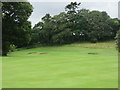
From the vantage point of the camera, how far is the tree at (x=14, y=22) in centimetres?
3073

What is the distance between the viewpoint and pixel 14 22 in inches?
1249

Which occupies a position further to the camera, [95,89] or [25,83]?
[25,83]

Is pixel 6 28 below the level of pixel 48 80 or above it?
above

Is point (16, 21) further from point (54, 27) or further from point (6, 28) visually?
point (54, 27)

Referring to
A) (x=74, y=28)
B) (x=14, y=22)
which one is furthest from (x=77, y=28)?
(x=14, y=22)

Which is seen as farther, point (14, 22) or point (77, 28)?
point (77, 28)

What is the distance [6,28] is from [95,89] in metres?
26.8

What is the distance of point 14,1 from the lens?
3033 cm

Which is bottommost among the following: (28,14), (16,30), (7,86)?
(7,86)

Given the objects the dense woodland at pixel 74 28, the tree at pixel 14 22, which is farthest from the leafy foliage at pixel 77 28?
the tree at pixel 14 22

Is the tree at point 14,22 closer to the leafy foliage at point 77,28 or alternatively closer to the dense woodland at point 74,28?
the dense woodland at point 74,28

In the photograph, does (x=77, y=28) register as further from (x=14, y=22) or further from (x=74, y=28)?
(x=14, y=22)

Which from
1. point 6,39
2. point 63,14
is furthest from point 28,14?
point 63,14

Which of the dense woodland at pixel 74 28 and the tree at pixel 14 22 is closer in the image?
the tree at pixel 14 22
